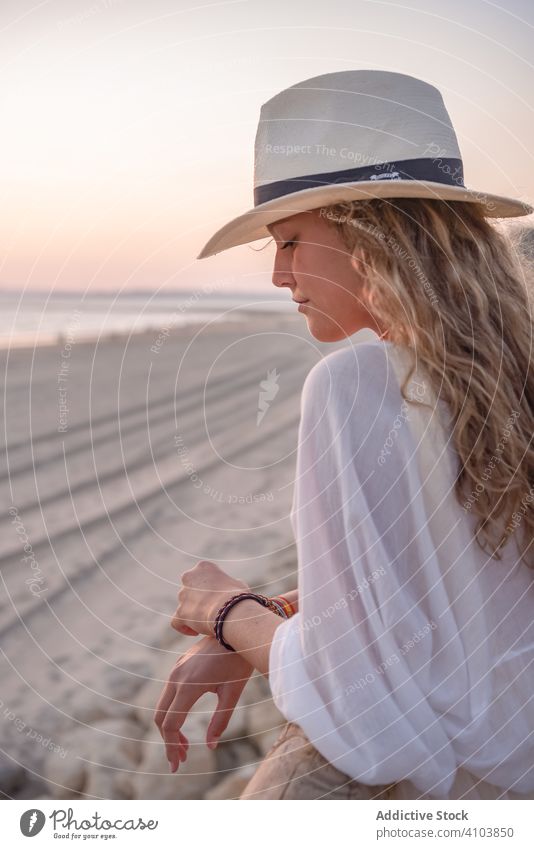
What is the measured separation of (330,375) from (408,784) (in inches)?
24.9

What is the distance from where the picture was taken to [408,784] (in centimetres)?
132

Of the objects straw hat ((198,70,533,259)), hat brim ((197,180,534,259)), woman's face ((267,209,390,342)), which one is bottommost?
woman's face ((267,209,390,342))

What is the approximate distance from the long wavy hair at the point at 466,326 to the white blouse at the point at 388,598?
0.03 metres

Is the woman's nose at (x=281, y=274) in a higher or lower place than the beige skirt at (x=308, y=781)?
higher

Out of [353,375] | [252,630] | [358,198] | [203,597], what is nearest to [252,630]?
[252,630]

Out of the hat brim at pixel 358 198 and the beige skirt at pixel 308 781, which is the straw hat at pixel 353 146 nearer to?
the hat brim at pixel 358 198

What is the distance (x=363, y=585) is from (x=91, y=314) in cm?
1146

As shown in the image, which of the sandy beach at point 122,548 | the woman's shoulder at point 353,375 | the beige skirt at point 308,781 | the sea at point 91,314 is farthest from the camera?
the sea at point 91,314

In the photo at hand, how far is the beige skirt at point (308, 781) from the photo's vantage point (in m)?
1.23

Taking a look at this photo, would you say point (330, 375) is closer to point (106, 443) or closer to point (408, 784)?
point (408, 784)

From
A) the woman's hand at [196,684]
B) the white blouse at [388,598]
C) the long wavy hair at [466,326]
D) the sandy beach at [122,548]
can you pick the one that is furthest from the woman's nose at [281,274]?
the sandy beach at [122,548]

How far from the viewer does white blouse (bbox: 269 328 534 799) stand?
1.12m

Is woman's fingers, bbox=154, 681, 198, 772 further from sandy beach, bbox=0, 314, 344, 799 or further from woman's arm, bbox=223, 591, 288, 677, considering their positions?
sandy beach, bbox=0, 314, 344, 799

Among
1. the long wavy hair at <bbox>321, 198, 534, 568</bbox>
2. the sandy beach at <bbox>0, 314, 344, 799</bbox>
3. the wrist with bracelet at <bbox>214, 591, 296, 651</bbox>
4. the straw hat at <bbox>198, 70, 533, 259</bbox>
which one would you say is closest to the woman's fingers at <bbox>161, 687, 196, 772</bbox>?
the wrist with bracelet at <bbox>214, 591, 296, 651</bbox>
